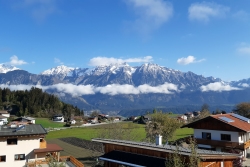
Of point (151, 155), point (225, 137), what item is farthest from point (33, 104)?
point (151, 155)

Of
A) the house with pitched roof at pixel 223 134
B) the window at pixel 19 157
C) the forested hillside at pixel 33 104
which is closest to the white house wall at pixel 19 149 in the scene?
the window at pixel 19 157

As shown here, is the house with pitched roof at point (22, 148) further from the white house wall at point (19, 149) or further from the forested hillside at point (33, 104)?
the forested hillside at point (33, 104)

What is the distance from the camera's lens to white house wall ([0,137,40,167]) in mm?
35594

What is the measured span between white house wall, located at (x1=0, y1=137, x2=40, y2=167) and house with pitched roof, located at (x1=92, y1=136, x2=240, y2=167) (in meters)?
15.3

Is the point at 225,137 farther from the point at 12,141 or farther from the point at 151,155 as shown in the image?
the point at 12,141

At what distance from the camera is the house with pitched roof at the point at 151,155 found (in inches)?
806

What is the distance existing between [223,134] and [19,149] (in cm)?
3139

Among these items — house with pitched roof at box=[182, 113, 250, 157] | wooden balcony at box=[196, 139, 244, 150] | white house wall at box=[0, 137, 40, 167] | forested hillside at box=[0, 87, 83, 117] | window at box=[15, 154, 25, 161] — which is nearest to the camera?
white house wall at box=[0, 137, 40, 167]

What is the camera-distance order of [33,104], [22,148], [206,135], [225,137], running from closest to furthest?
[22,148] → [225,137] → [206,135] → [33,104]

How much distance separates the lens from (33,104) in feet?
517

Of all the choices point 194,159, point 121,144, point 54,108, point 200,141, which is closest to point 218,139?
point 200,141

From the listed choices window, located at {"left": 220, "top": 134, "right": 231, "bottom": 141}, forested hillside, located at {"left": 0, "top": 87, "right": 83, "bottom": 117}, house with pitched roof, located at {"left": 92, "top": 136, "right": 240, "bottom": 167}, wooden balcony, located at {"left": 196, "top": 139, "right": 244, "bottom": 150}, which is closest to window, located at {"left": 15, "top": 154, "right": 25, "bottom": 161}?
house with pitched roof, located at {"left": 92, "top": 136, "right": 240, "bottom": 167}

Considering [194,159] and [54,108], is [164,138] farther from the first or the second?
[54,108]

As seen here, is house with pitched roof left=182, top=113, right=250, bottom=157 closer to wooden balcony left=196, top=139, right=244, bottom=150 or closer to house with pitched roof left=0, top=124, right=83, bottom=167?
wooden balcony left=196, top=139, right=244, bottom=150
